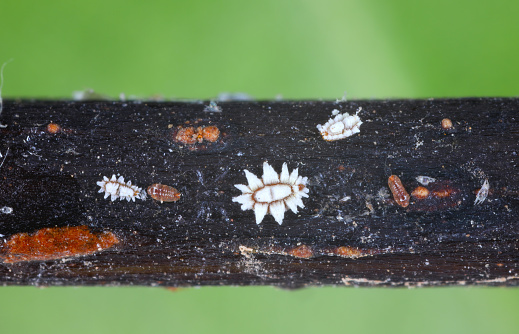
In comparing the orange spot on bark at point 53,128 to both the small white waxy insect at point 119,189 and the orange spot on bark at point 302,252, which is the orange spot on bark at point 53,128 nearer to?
the small white waxy insect at point 119,189

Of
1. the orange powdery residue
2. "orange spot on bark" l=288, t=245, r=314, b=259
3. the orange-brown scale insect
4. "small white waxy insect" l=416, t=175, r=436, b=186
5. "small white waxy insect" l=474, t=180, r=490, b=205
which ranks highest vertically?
the orange-brown scale insect

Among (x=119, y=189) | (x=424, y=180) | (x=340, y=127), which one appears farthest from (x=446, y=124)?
(x=119, y=189)

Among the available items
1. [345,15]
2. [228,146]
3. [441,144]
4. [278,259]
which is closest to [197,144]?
[228,146]

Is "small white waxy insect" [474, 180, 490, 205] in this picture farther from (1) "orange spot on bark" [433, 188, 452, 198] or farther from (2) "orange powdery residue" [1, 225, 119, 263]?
(2) "orange powdery residue" [1, 225, 119, 263]

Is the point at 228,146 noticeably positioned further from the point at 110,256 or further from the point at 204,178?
the point at 110,256

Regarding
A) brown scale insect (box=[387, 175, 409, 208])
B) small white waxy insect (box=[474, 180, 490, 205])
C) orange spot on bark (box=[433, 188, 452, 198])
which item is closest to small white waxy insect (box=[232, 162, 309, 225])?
brown scale insect (box=[387, 175, 409, 208])

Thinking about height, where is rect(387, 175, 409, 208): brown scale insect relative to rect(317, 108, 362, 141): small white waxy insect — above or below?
below

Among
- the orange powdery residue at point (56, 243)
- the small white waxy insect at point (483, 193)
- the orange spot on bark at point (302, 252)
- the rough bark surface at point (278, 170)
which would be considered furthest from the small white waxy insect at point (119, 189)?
the small white waxy insect at point (483, 193)
